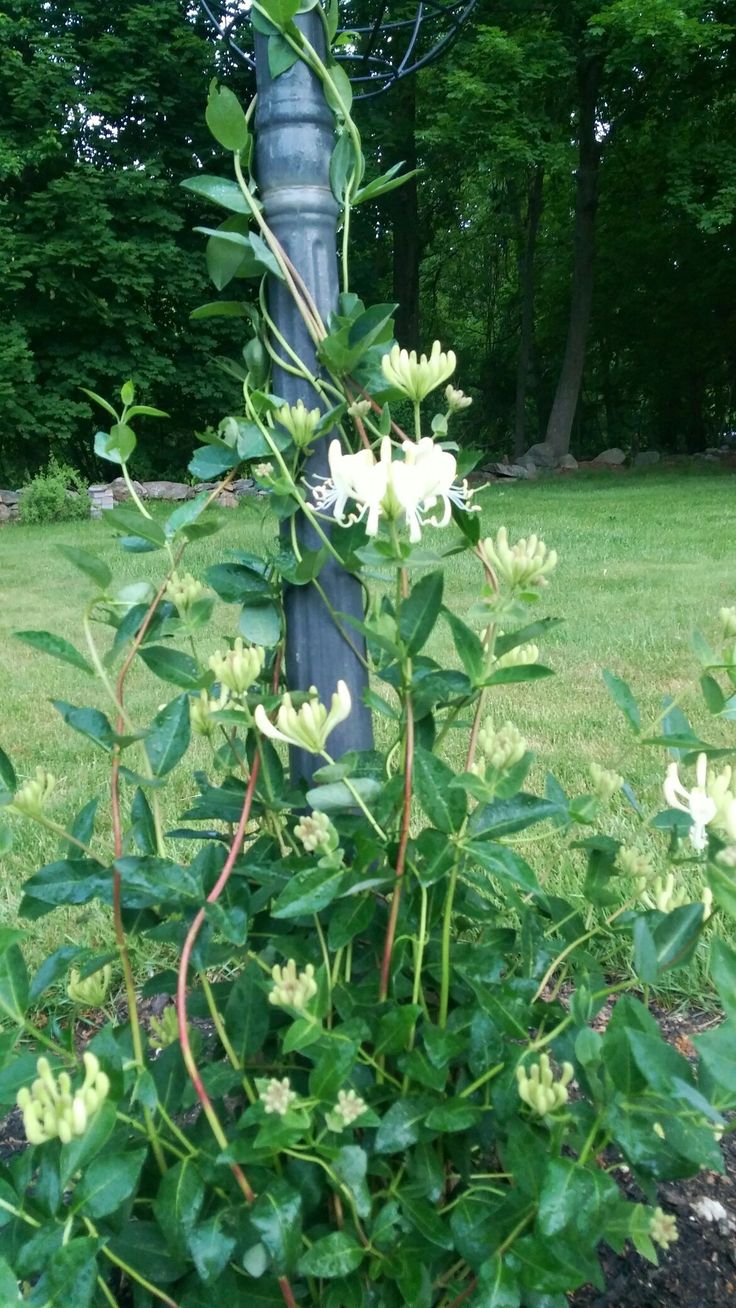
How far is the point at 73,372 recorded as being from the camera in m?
13.2

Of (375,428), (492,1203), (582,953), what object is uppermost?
(375,428)

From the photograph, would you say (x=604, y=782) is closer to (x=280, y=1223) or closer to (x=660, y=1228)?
(x=660, y=1228)

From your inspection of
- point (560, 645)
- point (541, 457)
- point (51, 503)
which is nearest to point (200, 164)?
point (541, 457)

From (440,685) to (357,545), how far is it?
0.56 feet

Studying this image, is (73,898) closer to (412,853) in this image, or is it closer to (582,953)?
(412,853)

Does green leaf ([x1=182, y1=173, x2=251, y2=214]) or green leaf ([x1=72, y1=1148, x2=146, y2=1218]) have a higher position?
green leaf ([x1=182, y1=173, x2=251, y2=214])

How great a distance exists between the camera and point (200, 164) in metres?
14.2

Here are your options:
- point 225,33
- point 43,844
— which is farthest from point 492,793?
point 43,844

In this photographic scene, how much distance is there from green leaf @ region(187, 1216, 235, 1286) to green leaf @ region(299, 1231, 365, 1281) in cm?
6

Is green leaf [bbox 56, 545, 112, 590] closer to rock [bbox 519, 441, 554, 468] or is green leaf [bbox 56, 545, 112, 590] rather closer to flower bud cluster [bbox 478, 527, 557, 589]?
flower bud cluster [bbox 478, 527, 557, 589]

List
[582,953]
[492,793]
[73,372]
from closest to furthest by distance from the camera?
1. [492,793]
2. [582,953]
3. [73,372]

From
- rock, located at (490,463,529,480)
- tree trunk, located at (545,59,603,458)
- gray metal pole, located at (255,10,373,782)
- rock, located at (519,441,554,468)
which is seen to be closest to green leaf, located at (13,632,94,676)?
gray metal pole, located at (255,10,373,782)

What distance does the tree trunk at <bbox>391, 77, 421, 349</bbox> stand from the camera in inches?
544

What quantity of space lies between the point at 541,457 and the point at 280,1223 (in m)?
14.5
